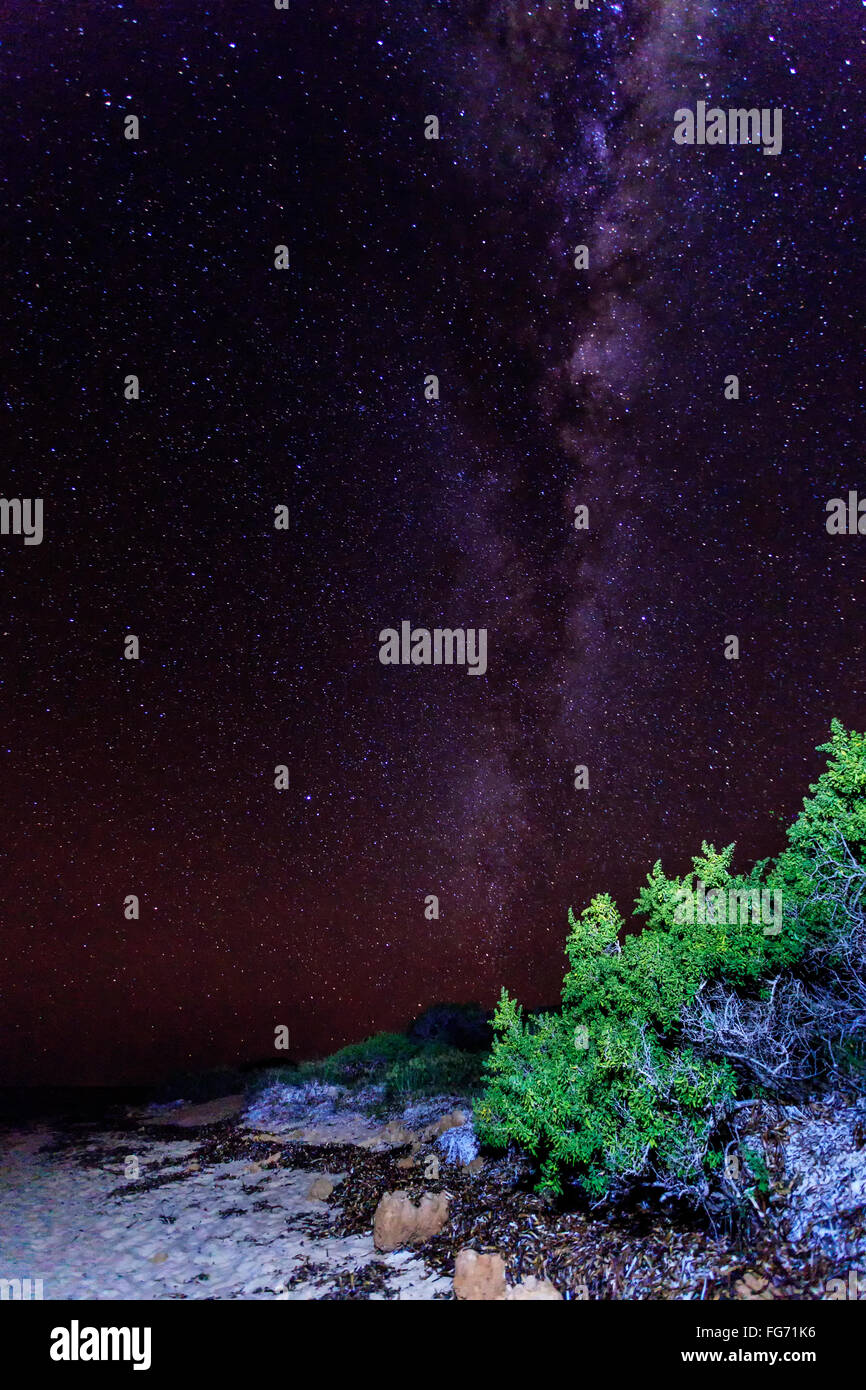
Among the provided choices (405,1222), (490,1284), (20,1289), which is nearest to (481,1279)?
(490,1284)

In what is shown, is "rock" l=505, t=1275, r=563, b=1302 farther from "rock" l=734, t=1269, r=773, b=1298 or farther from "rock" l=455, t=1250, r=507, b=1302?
"rock" l=734, t=1269, r=773, b=1298

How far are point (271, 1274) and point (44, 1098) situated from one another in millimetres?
20465

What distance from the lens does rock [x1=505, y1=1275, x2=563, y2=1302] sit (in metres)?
4.51

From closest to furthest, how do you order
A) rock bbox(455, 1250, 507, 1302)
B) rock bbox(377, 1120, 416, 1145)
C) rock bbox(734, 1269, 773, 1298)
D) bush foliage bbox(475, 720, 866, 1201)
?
1. rock bbox(734, 1269, 773, 1298)
2. rock bbox(455, 1250, 507, 1302)
3. bush foliage bbox(475, 720, 866, 1201)
4. rock bbox(377, 1120, 416, 1145)

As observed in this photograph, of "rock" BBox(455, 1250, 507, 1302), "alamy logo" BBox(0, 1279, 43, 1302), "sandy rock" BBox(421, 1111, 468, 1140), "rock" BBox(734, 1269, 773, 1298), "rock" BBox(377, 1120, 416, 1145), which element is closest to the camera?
"rock" BBox(734, 1269, 773, 1298)

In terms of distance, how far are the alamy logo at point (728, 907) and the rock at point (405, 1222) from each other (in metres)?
3.27

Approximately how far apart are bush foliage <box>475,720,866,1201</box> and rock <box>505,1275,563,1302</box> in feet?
2.47

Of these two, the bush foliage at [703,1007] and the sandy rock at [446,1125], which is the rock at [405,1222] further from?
the sandy rock at [446,1125]

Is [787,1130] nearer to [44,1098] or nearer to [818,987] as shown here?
[818,987]

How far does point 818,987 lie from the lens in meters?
5.53

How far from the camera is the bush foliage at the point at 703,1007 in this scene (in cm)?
510

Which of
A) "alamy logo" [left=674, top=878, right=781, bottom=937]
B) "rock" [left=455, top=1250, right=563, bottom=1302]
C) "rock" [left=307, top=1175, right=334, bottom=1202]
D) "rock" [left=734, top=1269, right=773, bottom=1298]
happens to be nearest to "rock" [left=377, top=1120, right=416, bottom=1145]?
"rock" [left=307, top=1175, right=334, bottom=1202]
